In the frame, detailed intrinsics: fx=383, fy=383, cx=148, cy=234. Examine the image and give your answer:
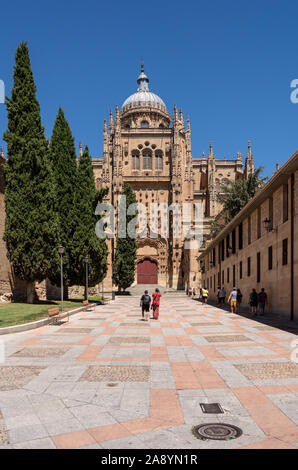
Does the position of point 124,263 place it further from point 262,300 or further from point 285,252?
point 285,252

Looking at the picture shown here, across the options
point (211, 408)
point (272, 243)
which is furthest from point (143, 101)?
point (211, 408)

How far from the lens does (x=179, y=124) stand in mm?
61000

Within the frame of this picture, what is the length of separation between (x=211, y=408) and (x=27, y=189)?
1854 centimetres

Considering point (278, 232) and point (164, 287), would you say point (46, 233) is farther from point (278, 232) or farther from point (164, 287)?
point (164, 287)

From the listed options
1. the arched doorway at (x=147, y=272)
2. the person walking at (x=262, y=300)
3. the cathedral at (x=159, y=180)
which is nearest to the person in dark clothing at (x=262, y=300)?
the person walking at (x=262, y=300)

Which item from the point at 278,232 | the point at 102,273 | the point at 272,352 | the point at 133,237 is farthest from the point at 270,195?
the point at 133,237

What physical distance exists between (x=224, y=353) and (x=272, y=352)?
1.14 meters

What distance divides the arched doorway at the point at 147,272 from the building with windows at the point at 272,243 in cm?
2996

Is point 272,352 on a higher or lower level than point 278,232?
lower

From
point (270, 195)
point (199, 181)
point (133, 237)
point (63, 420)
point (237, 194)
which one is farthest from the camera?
point (199, 181)

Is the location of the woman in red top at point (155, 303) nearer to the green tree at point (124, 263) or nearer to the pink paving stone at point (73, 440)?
the pink paving stone at point (73, 440)

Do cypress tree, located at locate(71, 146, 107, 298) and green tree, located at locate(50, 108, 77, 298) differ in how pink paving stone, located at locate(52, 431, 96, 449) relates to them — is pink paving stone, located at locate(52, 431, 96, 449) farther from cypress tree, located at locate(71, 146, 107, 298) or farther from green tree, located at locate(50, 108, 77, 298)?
green tree, located at locate(50, 108, 77, 298)

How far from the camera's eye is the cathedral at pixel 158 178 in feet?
189

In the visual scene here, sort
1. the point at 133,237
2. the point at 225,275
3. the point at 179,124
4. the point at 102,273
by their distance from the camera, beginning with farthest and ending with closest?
the point at 179,124 < the point at 133,237 < the point at 225,275 < the point at 102,273
